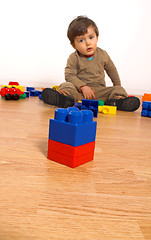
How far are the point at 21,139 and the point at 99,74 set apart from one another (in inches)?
46.1

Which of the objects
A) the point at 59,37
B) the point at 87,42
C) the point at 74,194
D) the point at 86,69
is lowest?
the point at 74,194

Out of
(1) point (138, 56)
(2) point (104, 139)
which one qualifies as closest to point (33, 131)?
(2) point (104, 139)

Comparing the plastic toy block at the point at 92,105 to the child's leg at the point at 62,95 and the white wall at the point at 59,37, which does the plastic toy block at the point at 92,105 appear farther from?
the white wall at the point at 59,37

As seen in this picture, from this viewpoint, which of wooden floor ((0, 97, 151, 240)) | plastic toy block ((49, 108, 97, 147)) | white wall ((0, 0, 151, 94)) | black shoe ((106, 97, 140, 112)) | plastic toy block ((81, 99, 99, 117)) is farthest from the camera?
white wall ((0, 0, 151, 94))

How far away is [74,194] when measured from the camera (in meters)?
0.45

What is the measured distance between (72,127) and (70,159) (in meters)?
0.07

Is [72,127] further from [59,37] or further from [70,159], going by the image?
[59,37]

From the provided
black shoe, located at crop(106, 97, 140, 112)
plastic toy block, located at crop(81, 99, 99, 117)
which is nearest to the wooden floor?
plastic toy block, located at crop(81, 99, 99, 117)

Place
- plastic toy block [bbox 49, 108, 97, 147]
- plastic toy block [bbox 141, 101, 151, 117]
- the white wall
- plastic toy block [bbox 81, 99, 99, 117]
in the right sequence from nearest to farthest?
plastic toy block [bbox 49, 108, 97, 147], plastic toy block [bbox 81, 99, 99, 117], plastic toy block [bbox 141, 101, 151, 117], the white wall

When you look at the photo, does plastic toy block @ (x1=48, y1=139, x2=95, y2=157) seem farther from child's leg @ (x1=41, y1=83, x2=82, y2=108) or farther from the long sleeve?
the long sleeve

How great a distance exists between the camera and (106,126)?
1.06 metres

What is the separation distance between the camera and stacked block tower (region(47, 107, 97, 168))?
1.85 ft

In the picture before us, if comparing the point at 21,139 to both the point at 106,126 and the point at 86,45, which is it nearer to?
the point at 106,126

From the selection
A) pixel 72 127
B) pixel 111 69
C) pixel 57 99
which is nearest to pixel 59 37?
pixel 111 69
